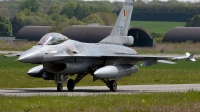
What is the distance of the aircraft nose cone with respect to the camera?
23422 millimetres

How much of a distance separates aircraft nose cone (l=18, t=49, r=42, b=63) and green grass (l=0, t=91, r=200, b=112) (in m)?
3.73

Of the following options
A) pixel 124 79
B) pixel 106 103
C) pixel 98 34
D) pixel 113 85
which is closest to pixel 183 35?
pixel 98 34

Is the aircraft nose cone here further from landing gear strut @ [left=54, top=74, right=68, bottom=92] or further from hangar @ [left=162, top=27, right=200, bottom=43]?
hangar @ [left=162, top=27, right=200, bottom=43]

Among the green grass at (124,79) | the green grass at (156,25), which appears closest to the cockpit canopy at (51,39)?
the green grass at (124,79)

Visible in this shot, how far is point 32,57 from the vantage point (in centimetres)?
2355

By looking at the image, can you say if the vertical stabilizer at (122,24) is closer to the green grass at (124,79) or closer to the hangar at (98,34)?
the green grass at (124,79)

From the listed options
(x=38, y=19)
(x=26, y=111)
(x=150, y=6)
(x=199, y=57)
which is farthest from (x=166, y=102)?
(x=150, y=6)

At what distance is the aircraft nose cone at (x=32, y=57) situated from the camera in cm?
2342

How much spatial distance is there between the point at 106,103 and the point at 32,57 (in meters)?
6.28

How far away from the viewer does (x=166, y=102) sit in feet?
61.4

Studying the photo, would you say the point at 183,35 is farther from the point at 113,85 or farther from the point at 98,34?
the point at 113,85

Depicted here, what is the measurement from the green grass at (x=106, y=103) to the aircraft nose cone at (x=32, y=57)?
12.2 ft

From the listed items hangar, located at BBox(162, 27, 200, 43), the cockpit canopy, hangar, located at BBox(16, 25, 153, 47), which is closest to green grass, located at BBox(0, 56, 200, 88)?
the cockpit canopy

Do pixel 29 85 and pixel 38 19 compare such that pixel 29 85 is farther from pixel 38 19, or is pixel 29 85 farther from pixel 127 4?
pixel 38 19
